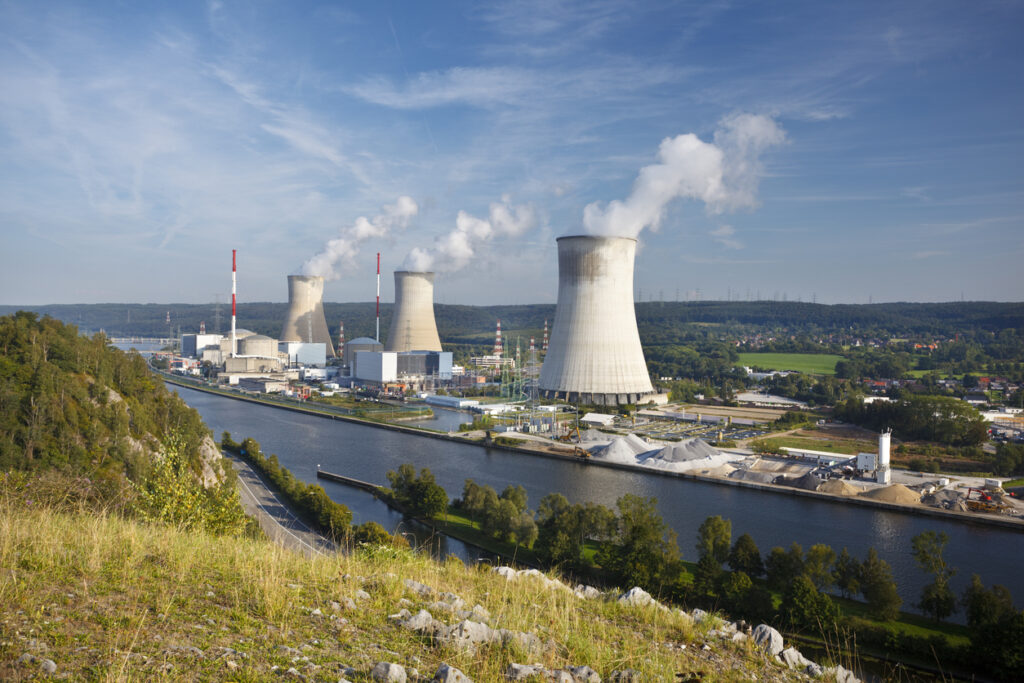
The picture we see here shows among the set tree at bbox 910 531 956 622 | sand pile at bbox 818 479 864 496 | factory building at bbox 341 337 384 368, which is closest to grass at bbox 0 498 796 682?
tree at bbox 910 531 956 622

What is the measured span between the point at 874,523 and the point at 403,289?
11319mm

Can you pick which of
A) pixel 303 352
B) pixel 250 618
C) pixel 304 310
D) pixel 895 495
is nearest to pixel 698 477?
pixel 895 495

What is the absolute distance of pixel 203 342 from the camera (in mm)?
20547

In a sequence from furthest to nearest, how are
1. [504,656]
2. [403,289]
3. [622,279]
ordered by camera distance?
[403,289] < [622,279] < [504,656]

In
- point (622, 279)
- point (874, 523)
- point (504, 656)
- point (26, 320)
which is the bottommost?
point (874, 523)

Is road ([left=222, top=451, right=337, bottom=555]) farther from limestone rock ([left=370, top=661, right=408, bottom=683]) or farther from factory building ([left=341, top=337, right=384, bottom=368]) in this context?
factory building ([left=341, top=337, right=384, bottom=368])

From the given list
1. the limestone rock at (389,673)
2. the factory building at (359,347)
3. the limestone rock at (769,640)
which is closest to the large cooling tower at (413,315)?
the factory building at (359,347)

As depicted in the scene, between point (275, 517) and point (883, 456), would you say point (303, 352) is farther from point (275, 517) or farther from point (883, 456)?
point (883, 456)

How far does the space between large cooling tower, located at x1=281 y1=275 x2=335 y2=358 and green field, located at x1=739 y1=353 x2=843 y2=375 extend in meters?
13.6

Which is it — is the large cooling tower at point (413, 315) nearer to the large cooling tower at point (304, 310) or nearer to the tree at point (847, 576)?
the large cooling tower at point (304, 310)

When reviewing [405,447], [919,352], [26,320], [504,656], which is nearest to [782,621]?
[504,656]

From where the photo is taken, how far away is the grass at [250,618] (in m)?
0.84

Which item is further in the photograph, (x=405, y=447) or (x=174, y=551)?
(x=405, y=447)

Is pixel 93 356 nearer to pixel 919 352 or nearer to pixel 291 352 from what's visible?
pixel 291 352
